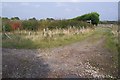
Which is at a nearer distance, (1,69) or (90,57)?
(1,69)

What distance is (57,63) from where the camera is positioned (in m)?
9.57

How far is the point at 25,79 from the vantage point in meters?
7.69

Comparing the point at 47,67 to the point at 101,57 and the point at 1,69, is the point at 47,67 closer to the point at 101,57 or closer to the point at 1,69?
the point at 1,69

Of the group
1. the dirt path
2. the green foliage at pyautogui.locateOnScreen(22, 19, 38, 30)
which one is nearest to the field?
the dirt path

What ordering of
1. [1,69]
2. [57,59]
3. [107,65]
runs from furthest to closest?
[57,59] → [107,65] → [1,69]

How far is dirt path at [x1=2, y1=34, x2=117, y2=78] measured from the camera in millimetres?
8273

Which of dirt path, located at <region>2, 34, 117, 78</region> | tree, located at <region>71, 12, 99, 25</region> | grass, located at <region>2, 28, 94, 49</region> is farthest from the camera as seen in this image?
tree, located at <region>71, 12, 99, 25</region>

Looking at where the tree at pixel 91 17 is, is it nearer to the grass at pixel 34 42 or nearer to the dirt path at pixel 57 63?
the grass at pixel 34 42

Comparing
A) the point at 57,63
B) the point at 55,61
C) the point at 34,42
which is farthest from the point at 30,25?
the point at 57,63

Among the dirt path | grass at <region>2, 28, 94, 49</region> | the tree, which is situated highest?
the tree

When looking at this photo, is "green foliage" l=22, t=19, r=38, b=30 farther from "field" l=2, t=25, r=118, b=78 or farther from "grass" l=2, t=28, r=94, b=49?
"field" l=2, t=25, r=118, b=78

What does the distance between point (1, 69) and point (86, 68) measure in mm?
2715

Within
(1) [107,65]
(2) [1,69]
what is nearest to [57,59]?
(1) [107,65]

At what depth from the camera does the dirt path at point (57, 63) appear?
27.1 feet
